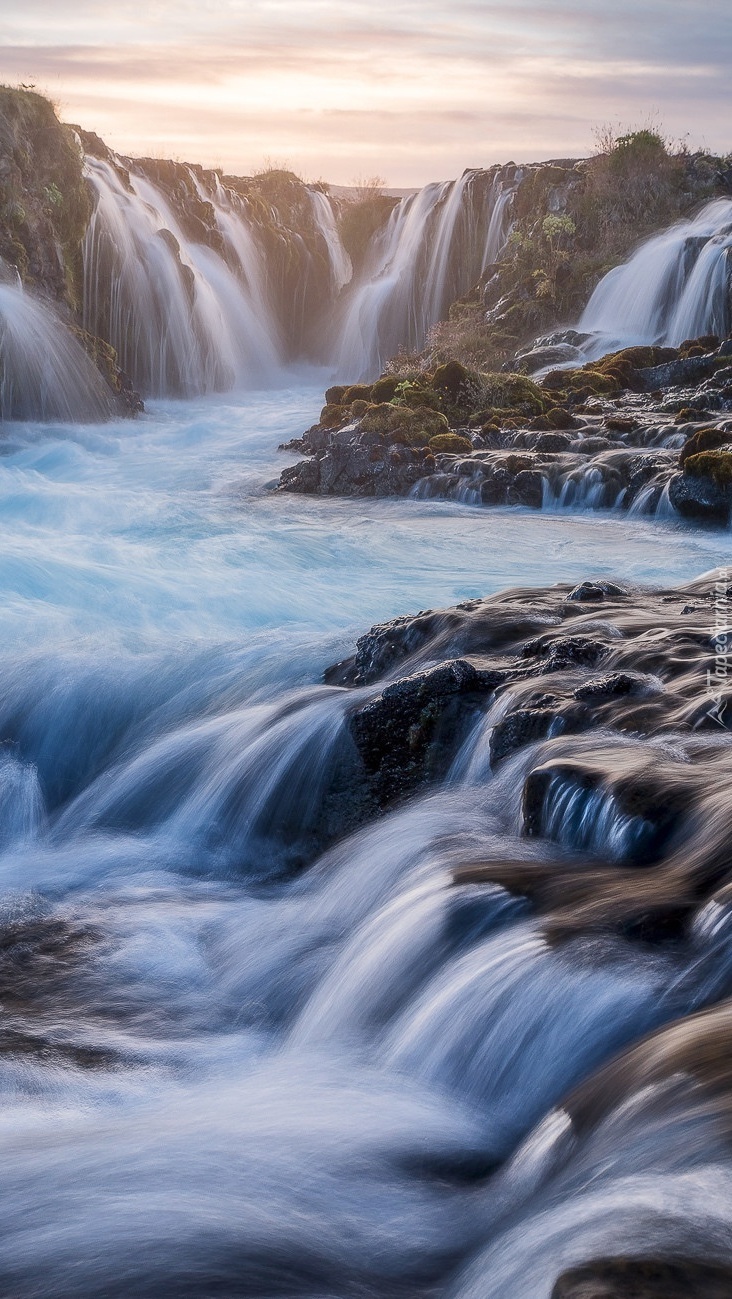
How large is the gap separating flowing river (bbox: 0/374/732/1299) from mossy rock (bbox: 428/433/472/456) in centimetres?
762

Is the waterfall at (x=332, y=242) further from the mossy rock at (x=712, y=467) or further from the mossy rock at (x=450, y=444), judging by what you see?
the mossy rock at (x=712, y=467)

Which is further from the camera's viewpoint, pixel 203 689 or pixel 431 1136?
pixel 203 689

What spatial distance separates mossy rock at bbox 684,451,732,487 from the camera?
13594 millimetres

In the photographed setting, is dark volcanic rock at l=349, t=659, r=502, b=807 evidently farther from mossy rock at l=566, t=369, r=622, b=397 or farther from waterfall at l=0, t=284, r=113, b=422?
waterfall at l=0, t=284, r=113, b=422

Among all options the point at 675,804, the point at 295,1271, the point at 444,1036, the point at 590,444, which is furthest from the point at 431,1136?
the point at 590,444

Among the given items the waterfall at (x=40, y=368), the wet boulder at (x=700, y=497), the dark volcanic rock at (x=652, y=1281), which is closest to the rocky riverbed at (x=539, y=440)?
the wet boulder at (x=700, y=497)

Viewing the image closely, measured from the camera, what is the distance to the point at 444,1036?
4043mm

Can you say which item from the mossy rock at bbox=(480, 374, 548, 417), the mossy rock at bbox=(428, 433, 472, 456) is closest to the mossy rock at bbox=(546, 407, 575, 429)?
the mossy rock at bbox=(480, 374, 548, 417)

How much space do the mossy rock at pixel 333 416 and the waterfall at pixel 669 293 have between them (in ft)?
31.9

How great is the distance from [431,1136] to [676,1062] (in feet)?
3.17

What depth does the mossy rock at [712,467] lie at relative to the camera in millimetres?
13594

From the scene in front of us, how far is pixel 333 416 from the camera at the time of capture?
19484mm

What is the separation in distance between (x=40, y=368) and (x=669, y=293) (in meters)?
15.7

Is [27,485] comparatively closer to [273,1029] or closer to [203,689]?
[203,689]
